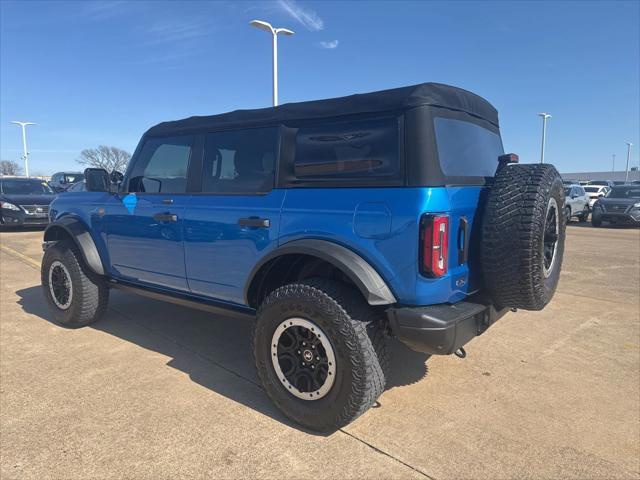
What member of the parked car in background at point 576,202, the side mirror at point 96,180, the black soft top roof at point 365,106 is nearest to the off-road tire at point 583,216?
the parked car in background at point 576,202

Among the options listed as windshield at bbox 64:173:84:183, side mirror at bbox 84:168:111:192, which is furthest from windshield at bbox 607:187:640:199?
windshield at bbox 64:173:84:183

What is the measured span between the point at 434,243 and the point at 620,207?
16.8 metres

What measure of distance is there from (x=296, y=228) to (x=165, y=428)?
1460mm

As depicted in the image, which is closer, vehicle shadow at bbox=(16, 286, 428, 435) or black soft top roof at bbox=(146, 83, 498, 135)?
black soft top roof at bbox=(146, 83, 498, 135)

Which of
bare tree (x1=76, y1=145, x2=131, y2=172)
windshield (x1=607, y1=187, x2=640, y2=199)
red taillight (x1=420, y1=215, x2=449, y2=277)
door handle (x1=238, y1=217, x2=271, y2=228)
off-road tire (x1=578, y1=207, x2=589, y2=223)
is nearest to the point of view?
red taillight (x1=420, y1=215, x2=449, y2=277)

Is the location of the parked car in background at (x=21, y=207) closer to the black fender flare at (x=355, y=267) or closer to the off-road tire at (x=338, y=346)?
the off-road tire at (x=338, y=346)

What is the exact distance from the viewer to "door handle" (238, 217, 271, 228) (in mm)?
3076

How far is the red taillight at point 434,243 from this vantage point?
246 cm

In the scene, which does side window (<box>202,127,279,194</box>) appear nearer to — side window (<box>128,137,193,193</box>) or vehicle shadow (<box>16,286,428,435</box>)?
side window (<box>128,137,193,193</box>)

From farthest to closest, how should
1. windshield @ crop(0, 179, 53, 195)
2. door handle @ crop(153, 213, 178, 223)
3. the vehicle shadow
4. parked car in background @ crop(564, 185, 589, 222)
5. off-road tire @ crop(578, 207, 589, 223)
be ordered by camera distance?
1. off-road tire @ crop(578, 207, 589, 223)
2. parked car in background @ crop(564, 185, 589, 222)
3. windshield @ crop(0, 179, 53, 195)
4. door handle @ crop(153, 213, 178, 223)
5. the vehicle shadow

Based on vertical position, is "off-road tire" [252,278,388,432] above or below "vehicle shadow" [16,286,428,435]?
above

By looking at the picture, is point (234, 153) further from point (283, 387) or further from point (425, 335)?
point (425, 335)

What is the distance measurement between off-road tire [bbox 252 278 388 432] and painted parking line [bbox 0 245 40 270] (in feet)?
22.3

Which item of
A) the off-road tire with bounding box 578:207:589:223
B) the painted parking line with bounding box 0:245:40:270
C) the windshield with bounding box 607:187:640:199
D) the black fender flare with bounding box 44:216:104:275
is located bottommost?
the painted parking line with bounding box 0:245:40:270
